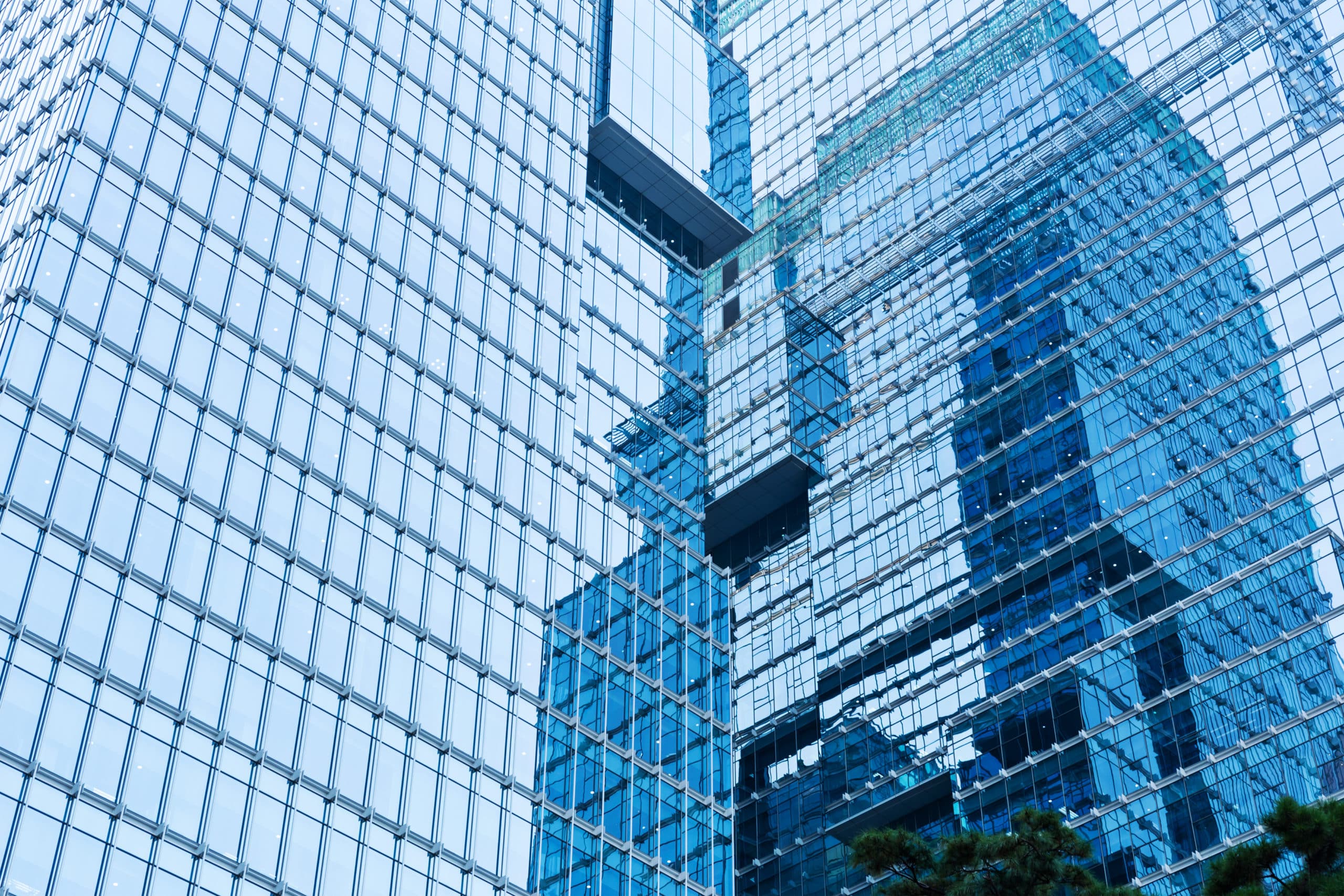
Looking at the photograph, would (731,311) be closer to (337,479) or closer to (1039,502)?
(1039,502)

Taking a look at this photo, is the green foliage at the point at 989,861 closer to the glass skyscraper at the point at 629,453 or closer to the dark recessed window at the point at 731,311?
the glass skyscraper at the point at 629,453

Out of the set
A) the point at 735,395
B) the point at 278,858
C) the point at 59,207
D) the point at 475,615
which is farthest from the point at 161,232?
the point at 735,395

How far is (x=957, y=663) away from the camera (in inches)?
2867

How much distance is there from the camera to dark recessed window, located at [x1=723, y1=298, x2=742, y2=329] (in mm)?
97812

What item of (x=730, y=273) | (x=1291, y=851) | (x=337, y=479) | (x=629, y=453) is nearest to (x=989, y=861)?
(x=1291, y=851)

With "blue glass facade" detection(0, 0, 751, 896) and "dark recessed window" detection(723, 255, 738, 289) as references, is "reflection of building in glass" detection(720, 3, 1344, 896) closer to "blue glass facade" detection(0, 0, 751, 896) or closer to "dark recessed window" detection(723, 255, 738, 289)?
"dark recessed window" detection(723, 255, 738, 289)

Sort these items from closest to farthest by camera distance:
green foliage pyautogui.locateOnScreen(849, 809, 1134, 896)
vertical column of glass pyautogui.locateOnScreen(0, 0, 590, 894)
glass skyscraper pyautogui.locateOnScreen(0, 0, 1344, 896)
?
green foliage pyautogui.locateOnScreen(849, 809, 1134, 896)
vertical column of glass pyautogui.locateOnScreen(0, 0, 590, 894)
glass skyscraper pyautogui.locateOnScreen(0, 0, 1344, 896)

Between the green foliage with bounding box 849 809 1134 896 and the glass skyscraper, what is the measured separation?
20749 millimetres

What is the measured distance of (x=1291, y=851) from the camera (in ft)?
90.8

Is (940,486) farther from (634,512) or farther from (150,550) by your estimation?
(150,550)

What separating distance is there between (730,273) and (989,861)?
71.6 m

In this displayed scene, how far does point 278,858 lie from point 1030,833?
2338cm

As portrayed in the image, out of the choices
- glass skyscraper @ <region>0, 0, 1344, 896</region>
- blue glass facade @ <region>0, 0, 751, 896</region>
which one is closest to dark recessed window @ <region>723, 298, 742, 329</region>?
glass skyscraper @ <region>0, 0, 1344, 896</region>

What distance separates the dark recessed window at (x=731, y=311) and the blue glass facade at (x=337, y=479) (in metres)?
21.4
